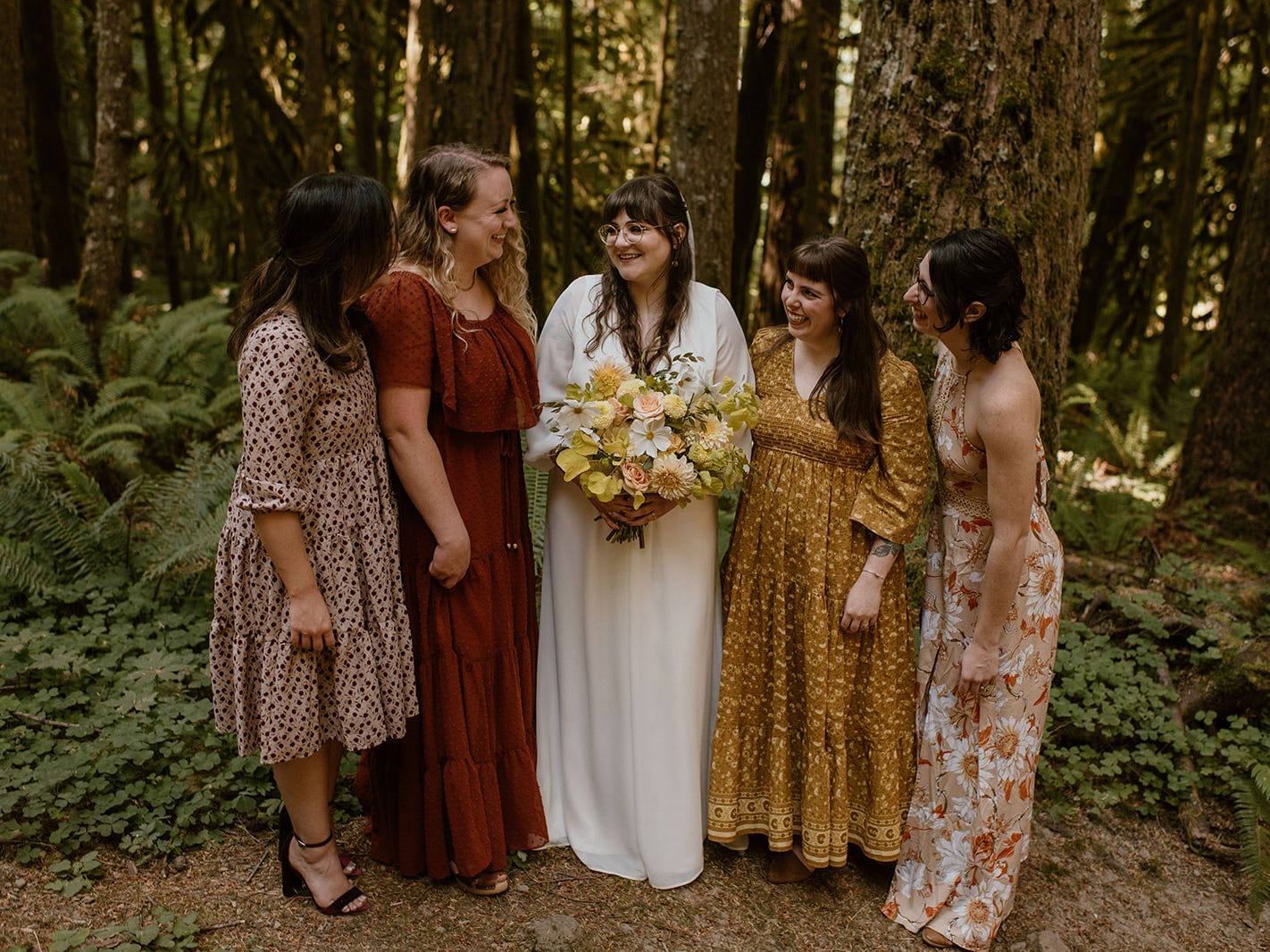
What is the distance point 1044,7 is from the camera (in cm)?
354

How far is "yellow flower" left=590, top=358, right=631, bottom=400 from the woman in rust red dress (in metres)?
0.26

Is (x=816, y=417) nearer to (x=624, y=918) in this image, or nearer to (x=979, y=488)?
(x=979, y=488)

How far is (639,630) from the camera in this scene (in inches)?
126

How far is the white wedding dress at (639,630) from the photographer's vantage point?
126 inches

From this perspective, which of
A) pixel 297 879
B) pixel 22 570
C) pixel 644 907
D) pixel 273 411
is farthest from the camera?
pixel 22 570

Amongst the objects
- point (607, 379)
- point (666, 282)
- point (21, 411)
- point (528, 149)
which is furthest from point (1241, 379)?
point (21, 411)

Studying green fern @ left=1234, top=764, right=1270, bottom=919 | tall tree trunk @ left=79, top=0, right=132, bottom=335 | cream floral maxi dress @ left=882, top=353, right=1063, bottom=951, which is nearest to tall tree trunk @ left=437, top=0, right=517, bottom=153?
tall tree trunk @ left=79, top=0, right=132, bottom=335

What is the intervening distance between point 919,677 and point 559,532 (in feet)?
4.65

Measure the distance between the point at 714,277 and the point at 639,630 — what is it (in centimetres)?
315

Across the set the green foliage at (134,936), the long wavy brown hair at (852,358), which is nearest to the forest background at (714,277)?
the green foliage at (134,936)

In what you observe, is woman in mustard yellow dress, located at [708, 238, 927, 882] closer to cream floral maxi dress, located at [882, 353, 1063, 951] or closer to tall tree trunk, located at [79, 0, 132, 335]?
cream floral maxi dress, located at [882, 353, 1063, 951]

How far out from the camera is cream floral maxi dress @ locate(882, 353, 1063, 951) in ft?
9.70

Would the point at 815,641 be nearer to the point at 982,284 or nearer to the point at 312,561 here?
the point at 982,284

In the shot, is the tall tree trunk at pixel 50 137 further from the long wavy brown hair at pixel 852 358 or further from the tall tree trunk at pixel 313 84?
the long wavy brown hair at pixel 852 358
